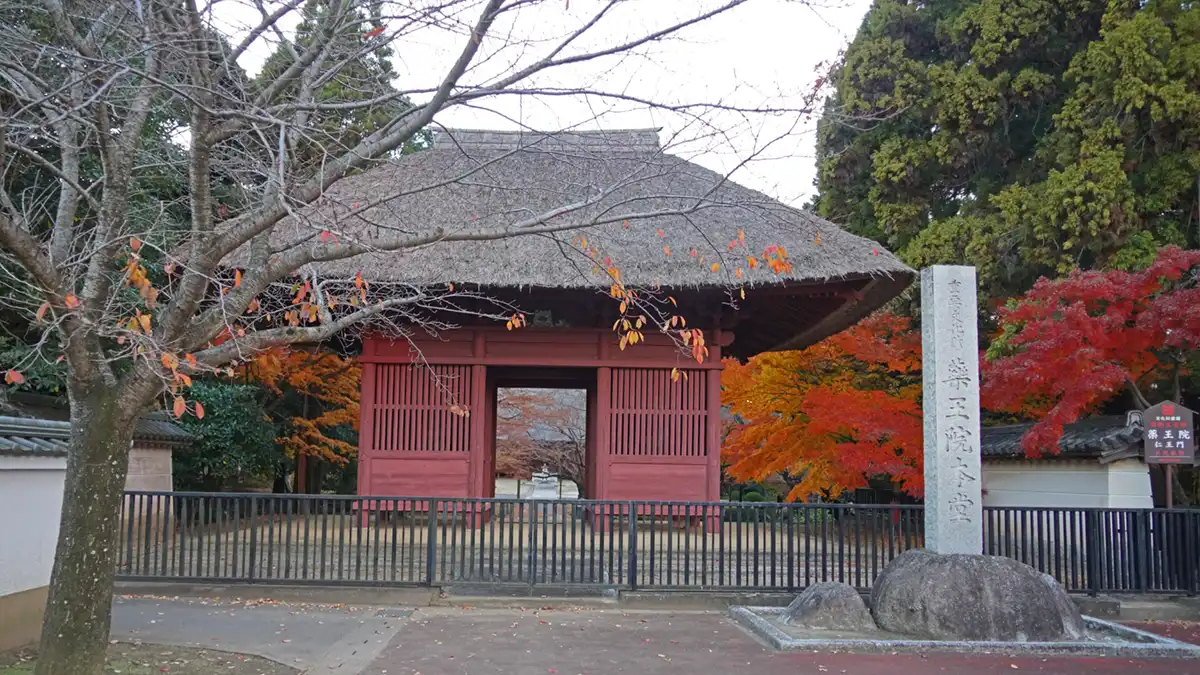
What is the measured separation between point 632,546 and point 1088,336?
638 centimetres

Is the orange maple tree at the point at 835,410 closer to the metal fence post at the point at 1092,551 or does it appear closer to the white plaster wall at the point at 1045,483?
the white plaster wall at the point at 1045,483

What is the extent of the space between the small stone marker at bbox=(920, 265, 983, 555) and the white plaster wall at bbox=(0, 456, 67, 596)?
758 cm

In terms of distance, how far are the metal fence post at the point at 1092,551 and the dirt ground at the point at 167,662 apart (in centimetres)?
803

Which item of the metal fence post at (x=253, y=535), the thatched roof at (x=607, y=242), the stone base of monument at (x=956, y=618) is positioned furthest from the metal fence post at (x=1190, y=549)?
the metal fence post at (x=253, y=535)

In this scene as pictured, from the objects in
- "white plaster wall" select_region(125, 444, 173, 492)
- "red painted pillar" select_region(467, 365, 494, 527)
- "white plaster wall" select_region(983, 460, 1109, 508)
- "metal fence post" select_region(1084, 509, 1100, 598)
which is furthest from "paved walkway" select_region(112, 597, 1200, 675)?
"white plaster wall" select_region(125, 444, 173, 492)

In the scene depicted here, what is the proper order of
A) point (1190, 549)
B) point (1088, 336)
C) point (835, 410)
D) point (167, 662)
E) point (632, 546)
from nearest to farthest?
point (167, 662) → point (632, 546) → point (1190, 549) → point (1088, 336) → point (835, 410)

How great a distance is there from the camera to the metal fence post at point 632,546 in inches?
356

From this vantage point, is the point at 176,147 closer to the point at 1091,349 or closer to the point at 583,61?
the point at 583,61

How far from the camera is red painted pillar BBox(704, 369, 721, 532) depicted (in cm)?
1211

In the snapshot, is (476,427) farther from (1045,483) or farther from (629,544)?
(1045,483)

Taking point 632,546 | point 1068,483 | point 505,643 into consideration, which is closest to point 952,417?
point 632,546

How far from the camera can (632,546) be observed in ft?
29.7

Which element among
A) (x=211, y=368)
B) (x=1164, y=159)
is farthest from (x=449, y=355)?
(x=1164, y=159)

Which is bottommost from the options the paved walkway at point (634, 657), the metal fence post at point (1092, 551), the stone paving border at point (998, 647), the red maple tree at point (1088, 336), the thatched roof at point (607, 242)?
the paved walkway at point (634, 657)
